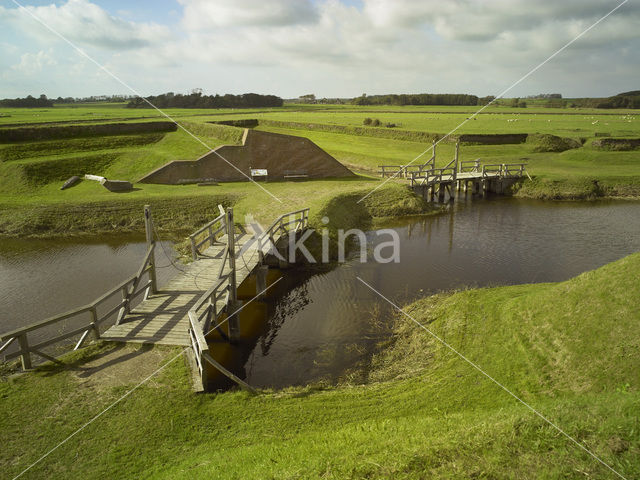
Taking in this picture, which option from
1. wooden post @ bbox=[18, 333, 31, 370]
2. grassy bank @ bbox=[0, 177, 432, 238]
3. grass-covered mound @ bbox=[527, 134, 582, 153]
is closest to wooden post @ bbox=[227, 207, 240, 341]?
A: wooden post @ bbox=[18, 333, 31, 370]

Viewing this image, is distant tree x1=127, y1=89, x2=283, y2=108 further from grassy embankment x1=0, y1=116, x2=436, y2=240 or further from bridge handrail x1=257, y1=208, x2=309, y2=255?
bridge handrail x1=257, y1=208, x2=309, y2=255

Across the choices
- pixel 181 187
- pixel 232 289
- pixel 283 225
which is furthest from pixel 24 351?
pixel 181 187

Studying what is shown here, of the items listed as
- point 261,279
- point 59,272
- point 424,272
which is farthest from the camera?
point 59,272

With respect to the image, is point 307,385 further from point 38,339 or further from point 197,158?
point 197,158

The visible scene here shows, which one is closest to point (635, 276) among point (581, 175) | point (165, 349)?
point (165, 349)

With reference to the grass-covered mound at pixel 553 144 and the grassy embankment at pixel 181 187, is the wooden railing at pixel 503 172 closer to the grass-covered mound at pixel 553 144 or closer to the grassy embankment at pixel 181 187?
the grassy embankment at pixel 181 187

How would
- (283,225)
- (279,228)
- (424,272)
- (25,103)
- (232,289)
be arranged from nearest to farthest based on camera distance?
(232,289)
(424,272)
(279,228)
(283,225)
(25,103)

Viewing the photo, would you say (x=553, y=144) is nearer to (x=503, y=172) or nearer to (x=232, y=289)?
(x=503, y=172)
